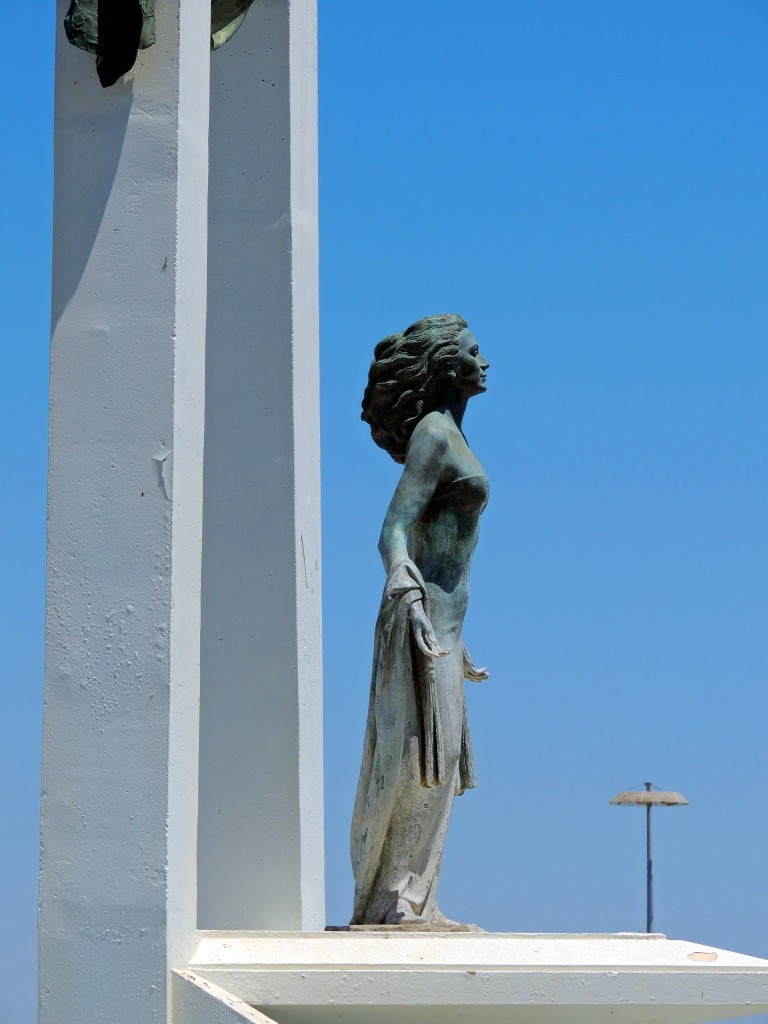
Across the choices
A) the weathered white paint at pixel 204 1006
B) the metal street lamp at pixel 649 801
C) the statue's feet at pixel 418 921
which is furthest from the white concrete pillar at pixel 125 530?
the metal street lamp at pixel 649 801

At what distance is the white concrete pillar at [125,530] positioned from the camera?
7.32 metres

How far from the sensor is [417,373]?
31.1ft

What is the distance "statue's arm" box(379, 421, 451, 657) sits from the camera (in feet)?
29.4

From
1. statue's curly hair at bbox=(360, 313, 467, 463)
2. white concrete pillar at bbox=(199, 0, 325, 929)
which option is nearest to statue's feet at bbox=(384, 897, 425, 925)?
white concrete pillar at bbox=(199, 0, 325, 929)

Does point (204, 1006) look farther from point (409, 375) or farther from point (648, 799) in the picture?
point (648, 799)

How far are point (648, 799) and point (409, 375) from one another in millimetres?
11081

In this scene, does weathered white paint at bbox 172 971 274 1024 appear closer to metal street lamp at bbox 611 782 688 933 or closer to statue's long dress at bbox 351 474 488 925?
statue's long dress at bbox 351 474 488 925

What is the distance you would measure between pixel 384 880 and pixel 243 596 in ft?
5.27

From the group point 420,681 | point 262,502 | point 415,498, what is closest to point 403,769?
point 420,681

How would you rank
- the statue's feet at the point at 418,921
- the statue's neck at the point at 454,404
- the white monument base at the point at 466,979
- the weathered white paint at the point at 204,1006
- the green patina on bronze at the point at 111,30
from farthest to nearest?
the statue's neck at the point at 454,404, the statue's feet at the point at 418,921, the green patina on bronze at the point at 111,30, the white monument base at the point at 466,979, the weathered white paint at the point at 204,1006

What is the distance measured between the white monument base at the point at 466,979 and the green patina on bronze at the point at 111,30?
3.63 m

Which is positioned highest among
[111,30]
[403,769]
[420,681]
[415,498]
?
[111,30]

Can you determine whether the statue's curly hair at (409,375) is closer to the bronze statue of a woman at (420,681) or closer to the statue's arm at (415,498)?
A: the bronze statue of a woman at (420,681)

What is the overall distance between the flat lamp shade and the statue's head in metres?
10.6
